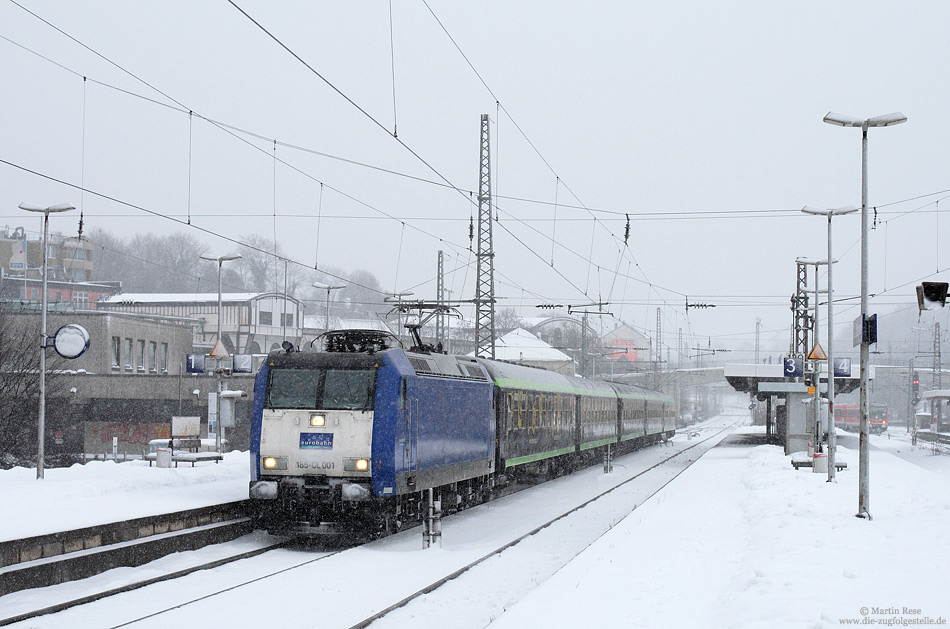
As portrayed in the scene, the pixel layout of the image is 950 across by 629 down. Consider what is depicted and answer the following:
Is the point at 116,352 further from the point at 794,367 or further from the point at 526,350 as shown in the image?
the point at 526,350

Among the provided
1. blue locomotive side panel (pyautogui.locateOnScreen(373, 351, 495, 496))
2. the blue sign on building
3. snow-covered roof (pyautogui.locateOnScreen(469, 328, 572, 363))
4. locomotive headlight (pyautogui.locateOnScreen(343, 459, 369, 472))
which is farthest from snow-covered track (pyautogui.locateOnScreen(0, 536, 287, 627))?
snow-covered roof (pyautogui.locateOnScreen(469, 328, 572, 363))

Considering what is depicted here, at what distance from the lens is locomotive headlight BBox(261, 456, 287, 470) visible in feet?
51.8

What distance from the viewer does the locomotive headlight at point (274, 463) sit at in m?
15.8

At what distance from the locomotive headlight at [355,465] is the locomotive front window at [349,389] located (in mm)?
835

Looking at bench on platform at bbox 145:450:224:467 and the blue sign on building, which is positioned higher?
the blue sign on building

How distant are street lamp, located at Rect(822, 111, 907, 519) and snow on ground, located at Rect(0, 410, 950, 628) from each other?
23.3 inches

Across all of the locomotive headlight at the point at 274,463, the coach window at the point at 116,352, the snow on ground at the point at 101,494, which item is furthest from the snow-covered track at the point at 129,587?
the coach window at the point at 116,352

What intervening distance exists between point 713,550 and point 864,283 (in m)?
7.18

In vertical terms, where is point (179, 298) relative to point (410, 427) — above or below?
above

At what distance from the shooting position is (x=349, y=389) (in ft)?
52.3

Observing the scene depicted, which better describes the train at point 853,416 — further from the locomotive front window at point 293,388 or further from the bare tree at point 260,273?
the locomotive front window at point 293,388

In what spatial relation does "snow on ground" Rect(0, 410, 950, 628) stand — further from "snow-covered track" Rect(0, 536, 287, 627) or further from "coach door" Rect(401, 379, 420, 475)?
"coach door" Rect(401, 379, 420, 475)

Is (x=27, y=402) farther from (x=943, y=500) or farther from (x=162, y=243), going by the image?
(x=162, y=243)

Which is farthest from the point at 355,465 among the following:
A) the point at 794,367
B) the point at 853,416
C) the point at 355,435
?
the point at 853,416
